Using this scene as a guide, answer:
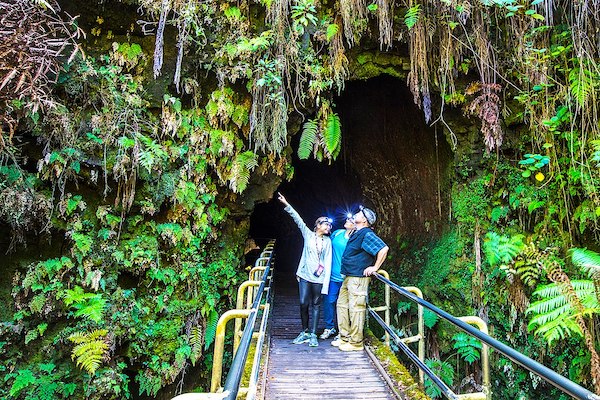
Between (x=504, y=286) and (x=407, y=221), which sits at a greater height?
(x=407, y=221)

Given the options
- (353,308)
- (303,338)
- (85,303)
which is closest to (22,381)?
(85,303)

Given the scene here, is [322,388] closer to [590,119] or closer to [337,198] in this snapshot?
[590,119]

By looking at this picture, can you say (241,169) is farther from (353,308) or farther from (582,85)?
(582,85)

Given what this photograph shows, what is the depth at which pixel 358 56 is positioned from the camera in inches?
298

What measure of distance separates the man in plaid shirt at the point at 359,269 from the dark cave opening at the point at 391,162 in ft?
11.0

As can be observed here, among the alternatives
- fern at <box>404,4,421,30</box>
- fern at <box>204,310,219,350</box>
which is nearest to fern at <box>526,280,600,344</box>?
fern at <box>404,4,421,30</box>

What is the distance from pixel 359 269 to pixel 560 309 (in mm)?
2444

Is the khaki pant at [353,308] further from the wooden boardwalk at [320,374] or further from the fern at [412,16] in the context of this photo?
the fern at [412,16]

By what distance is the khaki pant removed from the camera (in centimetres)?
498

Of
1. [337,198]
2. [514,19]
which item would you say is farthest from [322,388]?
[337,198]

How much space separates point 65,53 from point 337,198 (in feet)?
34.3

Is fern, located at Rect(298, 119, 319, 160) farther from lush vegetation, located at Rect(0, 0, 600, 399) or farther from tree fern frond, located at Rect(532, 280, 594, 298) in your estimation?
tree fern frond, located at Rect(532, 280, 594, 298)

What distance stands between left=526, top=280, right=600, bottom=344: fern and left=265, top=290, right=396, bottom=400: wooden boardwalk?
2.13m

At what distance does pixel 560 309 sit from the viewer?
15.4 ft
